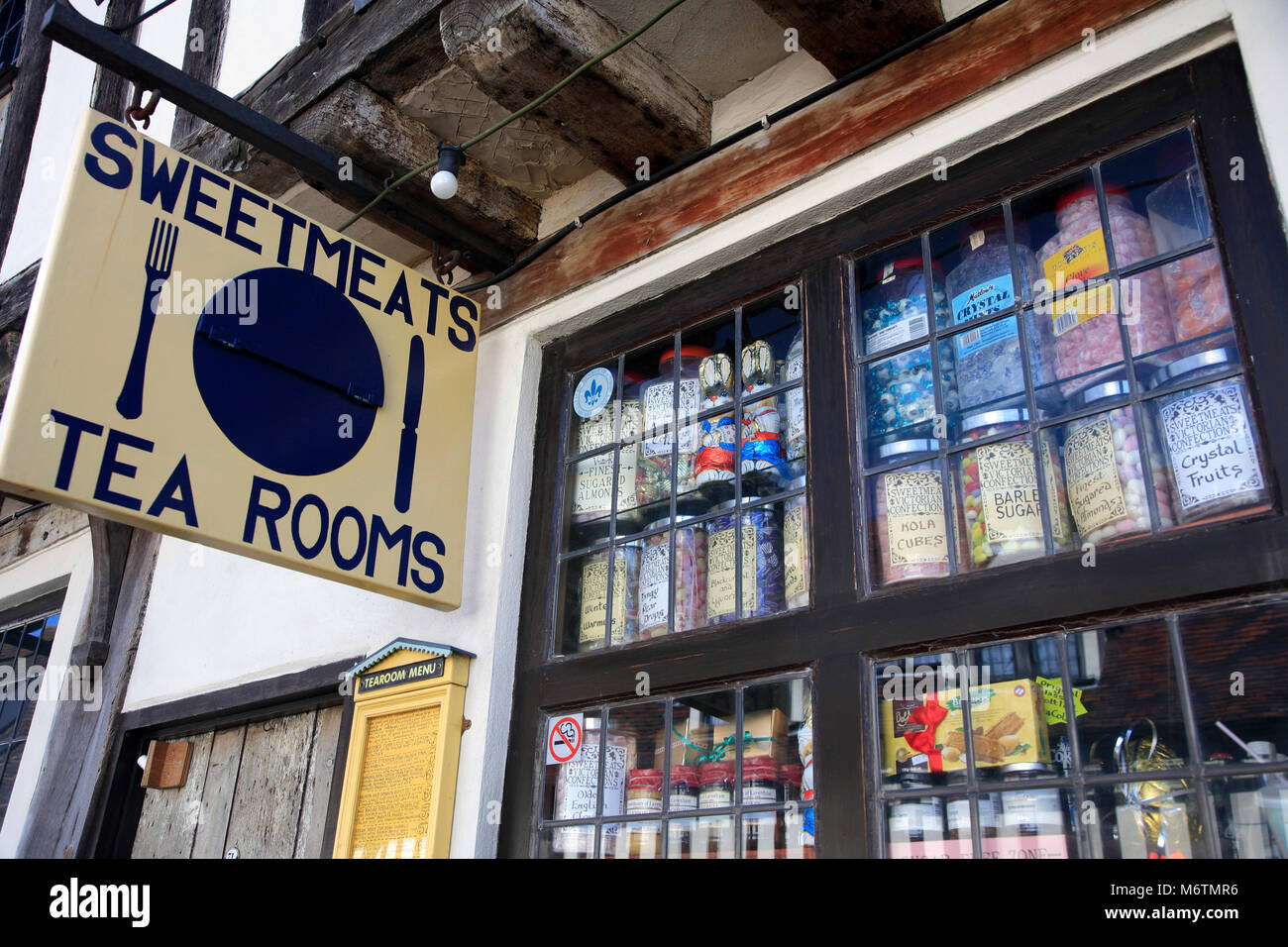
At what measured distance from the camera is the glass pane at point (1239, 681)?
5.61 feet

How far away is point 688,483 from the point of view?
2.82 meters

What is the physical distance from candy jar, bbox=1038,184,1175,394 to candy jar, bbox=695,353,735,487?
860mm

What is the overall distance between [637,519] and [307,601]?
1266 mm

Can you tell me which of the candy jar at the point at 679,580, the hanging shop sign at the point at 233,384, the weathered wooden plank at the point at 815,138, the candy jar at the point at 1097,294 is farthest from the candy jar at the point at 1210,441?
the hanging shop sign at the point at 233,384

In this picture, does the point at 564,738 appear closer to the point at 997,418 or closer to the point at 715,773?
the point at 715,773

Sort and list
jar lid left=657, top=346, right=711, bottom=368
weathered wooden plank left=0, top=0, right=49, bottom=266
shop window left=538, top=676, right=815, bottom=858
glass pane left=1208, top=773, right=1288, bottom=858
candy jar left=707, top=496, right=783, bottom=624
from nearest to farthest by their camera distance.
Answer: glass pane left=1208, top=773, right=1288, bottom=858 → shop window left=538, top=676, right=815, bottom=858 → candy jar left=707, top=496, right=783, bottom=624 → jar lid left=657, top=346, right=711, bottom=368 → weathered wooden plank left=0, top=0, right=49, bottom=266

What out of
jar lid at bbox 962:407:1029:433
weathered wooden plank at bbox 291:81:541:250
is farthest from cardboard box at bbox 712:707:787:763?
weathered wooden plank at bbox 291:81:541:250

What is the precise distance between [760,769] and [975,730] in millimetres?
516

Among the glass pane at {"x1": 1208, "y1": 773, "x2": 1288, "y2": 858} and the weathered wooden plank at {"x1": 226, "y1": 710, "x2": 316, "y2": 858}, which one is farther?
the weathered wooden plank at {"x1": 226, "y1": 710, "x2": 316, "y2": 858}

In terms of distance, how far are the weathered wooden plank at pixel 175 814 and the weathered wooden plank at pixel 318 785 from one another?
61cm

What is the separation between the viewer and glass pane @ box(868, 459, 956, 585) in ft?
7.36

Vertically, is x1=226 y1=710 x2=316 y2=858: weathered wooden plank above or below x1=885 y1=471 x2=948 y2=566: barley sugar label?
below

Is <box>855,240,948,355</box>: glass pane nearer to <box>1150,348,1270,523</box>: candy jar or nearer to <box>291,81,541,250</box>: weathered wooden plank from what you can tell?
<box>1150,348,1270,523</box>: candy jar

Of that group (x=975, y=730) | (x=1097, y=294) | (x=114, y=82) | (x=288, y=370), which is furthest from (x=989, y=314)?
(x=114, y=82)
